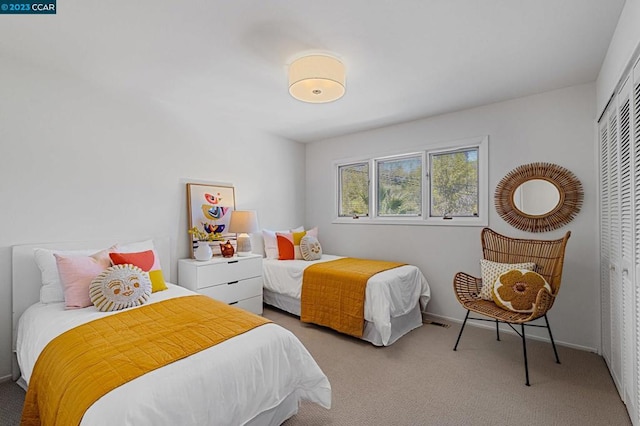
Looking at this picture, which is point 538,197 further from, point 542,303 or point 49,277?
point 49,277

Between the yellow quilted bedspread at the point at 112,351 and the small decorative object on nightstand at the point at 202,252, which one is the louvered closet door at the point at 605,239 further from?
the small decorative object on nightstand at the point at 202,252

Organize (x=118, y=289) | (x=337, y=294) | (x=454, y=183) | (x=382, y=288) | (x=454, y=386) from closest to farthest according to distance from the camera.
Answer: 1. (x=118, y=289)
2. (x=454, y=386)
3. (x=382, y=288)
4. (x=337, y=294)
5. (x=454, y=183)

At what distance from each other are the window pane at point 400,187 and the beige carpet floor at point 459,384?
5.30 ft

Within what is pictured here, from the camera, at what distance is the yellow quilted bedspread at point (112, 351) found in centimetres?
124

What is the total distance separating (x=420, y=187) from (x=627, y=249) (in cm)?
217

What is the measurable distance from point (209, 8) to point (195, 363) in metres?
1.89

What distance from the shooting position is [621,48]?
188 cm

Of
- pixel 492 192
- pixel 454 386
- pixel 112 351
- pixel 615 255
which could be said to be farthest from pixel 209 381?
pixel 492 192

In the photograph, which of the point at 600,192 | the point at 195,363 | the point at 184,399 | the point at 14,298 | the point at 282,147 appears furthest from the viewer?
the point at 282,147

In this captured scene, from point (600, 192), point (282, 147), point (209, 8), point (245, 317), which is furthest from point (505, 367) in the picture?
point (282, 147)

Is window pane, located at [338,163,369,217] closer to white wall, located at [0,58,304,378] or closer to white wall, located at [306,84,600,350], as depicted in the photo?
white wall, located at [306,84,600,350]

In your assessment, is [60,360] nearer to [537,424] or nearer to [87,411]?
[87,411]

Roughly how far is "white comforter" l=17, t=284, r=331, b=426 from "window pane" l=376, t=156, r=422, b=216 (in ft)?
8.83

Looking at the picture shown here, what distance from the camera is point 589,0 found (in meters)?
1.73
